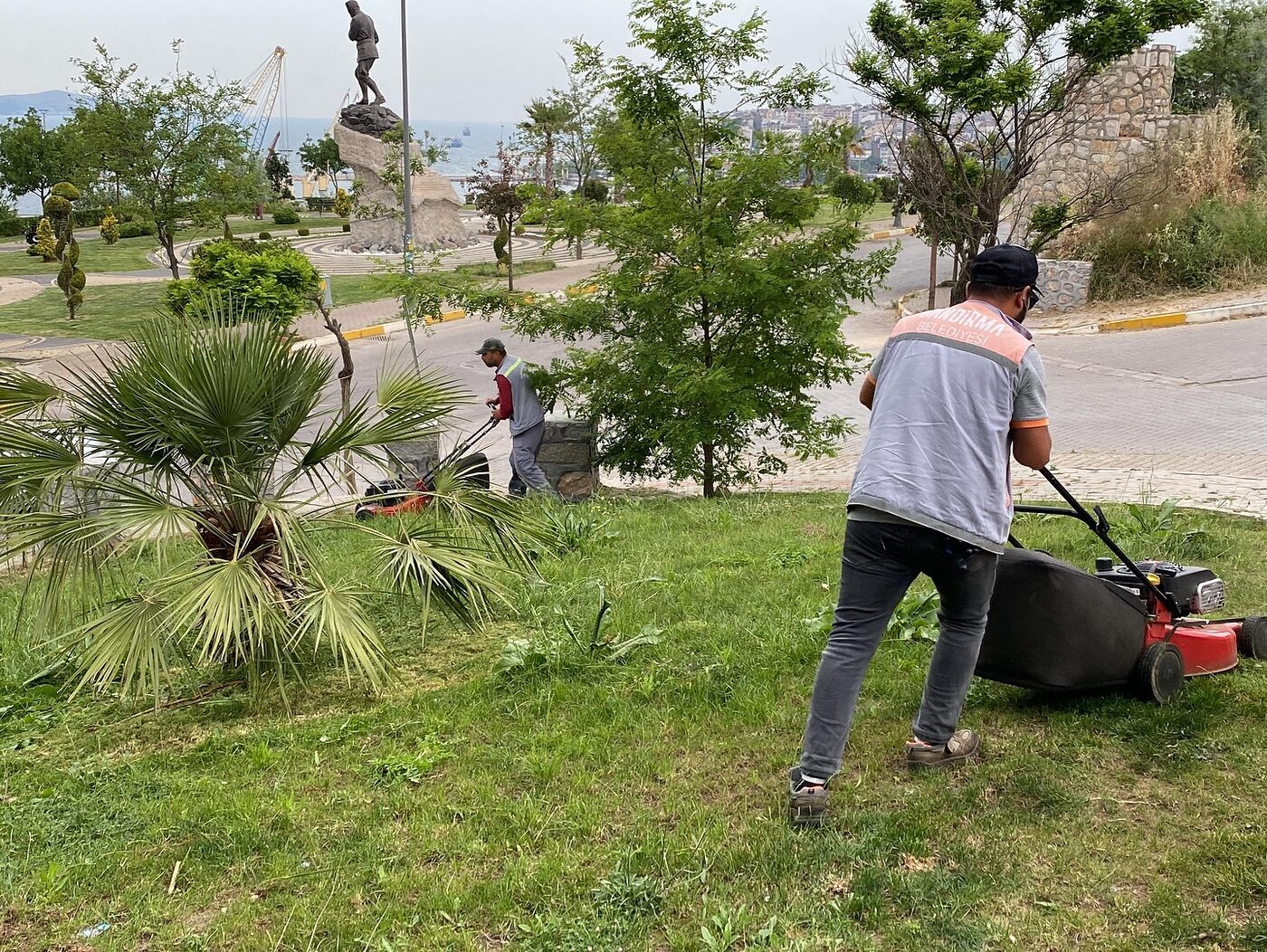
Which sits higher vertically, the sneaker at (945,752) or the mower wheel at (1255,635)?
the mower wheel at (1255,635)

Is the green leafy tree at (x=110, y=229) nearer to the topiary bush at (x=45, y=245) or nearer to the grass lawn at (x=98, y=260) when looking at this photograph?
the grass lawn at (x=98, y=260)

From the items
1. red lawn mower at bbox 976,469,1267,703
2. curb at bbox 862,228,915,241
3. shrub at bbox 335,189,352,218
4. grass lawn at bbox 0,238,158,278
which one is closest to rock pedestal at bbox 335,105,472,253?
grass lawn at bbox 0,238,158,278

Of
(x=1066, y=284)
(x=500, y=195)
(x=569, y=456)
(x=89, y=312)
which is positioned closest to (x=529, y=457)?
(x=569, y=456)

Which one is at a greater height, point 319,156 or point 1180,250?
point 319,156

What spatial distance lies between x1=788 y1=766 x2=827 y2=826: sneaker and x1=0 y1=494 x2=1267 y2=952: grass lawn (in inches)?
2.6

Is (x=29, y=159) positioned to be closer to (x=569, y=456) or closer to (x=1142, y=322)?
(x=1142, y=322)

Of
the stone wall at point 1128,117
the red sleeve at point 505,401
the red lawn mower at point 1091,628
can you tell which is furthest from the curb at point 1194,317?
the red lawn mower at point 1091,628

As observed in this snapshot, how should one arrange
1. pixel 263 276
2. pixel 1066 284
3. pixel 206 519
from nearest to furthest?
pixel 206 519 → pixel 263 276 → pixel 1066 284

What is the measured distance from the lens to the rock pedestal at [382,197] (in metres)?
37.1

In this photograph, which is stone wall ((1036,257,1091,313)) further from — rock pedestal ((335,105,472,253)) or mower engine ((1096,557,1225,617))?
rock pedestal ((335,105,472,253))

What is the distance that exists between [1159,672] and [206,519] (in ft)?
13.4

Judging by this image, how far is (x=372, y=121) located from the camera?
3812 cm

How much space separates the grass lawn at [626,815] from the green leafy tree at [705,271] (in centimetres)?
448

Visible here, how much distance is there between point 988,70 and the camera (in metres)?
14.9
